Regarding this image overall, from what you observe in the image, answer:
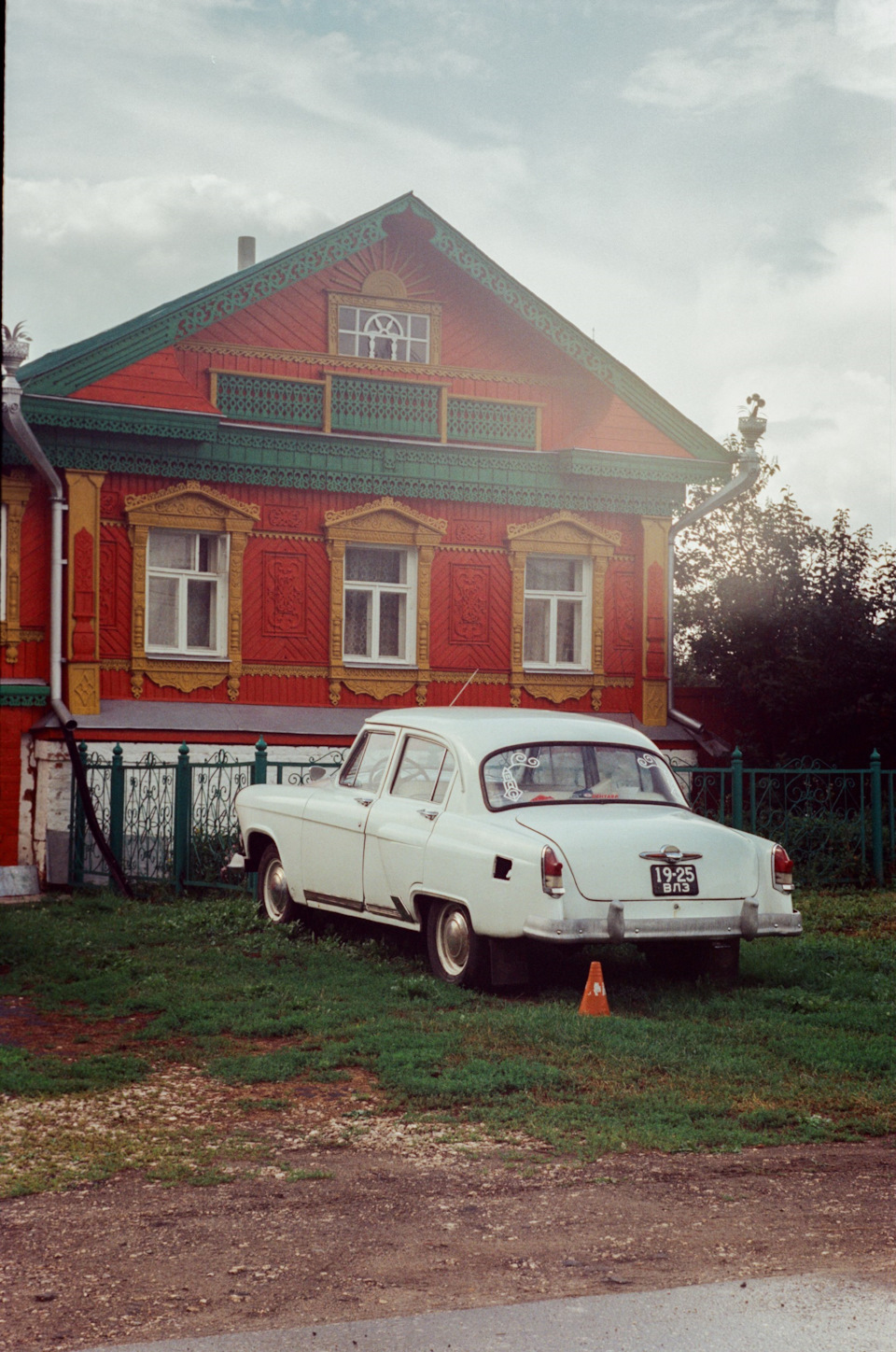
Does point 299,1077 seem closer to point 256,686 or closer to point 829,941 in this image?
→ point 829,941

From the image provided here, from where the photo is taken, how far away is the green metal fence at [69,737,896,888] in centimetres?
1503

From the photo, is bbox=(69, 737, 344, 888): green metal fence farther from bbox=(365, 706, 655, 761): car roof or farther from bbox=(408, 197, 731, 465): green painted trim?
bbox=(408, 197, 731, 465): green painted trim

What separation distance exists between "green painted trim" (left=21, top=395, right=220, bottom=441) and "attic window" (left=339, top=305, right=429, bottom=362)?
2.37m

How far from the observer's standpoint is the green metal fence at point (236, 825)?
49.3ft

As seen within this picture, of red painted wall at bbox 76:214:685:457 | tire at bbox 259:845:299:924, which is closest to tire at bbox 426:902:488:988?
tire at bbox 259:845:299:924

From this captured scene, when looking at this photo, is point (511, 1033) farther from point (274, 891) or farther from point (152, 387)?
point (152, 387)

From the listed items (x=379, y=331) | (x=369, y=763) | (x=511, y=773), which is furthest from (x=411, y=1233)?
(x=379, y=331)

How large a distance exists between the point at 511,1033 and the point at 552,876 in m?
0.94

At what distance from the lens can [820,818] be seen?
16.0 m

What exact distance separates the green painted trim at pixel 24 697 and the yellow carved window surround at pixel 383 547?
11.8ft

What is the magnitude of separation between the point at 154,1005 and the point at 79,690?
9717 millimetres

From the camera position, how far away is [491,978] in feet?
28.8

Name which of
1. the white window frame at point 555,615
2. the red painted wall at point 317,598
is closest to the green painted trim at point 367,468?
the red painted wall at point 317,598

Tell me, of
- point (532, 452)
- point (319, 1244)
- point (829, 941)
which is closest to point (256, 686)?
point (532, 452)
